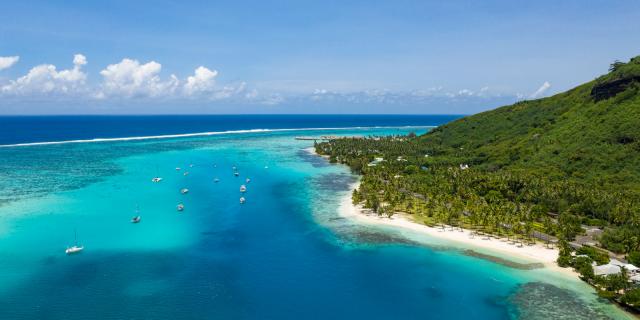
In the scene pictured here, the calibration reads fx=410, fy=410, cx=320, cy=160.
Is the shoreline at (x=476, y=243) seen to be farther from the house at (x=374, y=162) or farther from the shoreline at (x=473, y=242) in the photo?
the house at (x=374, y=162)

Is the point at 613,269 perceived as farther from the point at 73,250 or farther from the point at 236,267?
the point at 73,250

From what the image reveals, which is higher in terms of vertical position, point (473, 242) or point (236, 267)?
point (473, 242)

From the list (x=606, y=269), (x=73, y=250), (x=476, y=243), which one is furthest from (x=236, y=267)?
(x=606, y=269)

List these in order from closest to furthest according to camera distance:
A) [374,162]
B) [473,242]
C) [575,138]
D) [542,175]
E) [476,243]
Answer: [476,243] < [473,242] < [542,175] < [575,138] < [374,162]

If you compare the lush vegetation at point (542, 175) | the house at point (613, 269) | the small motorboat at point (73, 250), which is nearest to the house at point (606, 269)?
the house at point (613, 269)

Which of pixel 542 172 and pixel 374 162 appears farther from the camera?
pixel 374 162

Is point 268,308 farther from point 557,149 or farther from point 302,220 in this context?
point 557,149

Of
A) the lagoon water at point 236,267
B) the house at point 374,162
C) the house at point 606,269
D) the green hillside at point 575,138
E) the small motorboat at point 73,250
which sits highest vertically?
the green hillside at point 575,138
